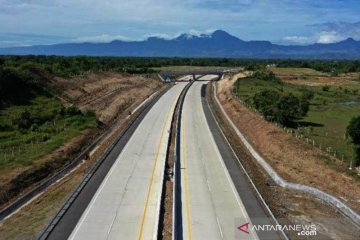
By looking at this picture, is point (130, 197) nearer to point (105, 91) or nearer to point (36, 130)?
point (36, 130)

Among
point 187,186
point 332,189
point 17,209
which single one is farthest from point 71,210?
point 332,189

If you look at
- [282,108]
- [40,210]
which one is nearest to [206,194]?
[40,210]

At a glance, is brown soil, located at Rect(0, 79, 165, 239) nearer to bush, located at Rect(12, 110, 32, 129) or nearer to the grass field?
bush, located at Rect(12, 110, 32, 129)

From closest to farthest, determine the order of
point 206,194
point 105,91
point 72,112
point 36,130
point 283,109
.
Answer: point 206,194
point 36,130
point 72,112
point 283,109
point 105,91

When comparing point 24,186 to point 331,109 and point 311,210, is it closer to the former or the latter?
point 311,210

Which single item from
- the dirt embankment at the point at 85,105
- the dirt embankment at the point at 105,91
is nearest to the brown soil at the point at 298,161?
the dirt embankment at the point at 85,105
